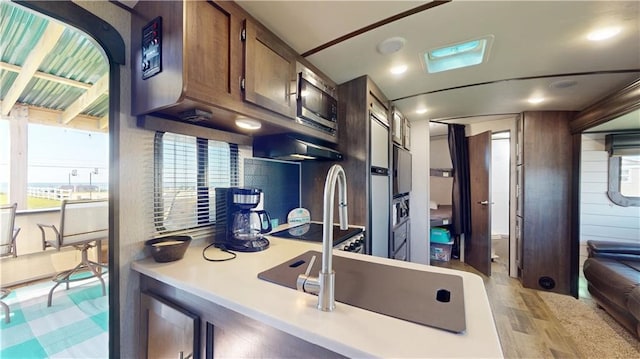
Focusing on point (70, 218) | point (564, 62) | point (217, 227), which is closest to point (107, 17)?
point (217, 227)

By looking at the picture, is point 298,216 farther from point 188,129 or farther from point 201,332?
point 201,332

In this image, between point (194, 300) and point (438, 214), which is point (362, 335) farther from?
point (438, 214)

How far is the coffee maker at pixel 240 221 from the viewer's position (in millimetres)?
1381

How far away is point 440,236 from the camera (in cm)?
373

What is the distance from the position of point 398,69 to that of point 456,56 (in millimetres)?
421

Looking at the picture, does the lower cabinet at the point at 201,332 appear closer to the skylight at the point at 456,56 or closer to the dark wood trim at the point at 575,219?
the skylight at the point at 456,56

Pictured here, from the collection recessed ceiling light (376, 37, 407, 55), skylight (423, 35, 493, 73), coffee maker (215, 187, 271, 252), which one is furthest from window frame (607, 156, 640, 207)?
coffee maker (215, 187, 271, 252)

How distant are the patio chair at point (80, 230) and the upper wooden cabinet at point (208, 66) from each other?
7.08 ft

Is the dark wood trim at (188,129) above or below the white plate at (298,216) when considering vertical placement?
above

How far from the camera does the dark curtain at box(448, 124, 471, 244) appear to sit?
3.63 m

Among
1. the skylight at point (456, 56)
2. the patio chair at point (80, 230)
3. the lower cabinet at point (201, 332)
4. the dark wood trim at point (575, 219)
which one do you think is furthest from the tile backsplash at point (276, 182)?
the dark wood trim at point (575, 219)

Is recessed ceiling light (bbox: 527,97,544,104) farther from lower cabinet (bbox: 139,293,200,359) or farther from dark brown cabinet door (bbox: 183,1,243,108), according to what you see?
→ lower cabinet (bbox: 139,293,200,359)

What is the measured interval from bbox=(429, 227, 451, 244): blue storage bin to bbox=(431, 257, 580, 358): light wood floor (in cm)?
71

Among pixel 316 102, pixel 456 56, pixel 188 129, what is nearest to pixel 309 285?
pixel 188 129
